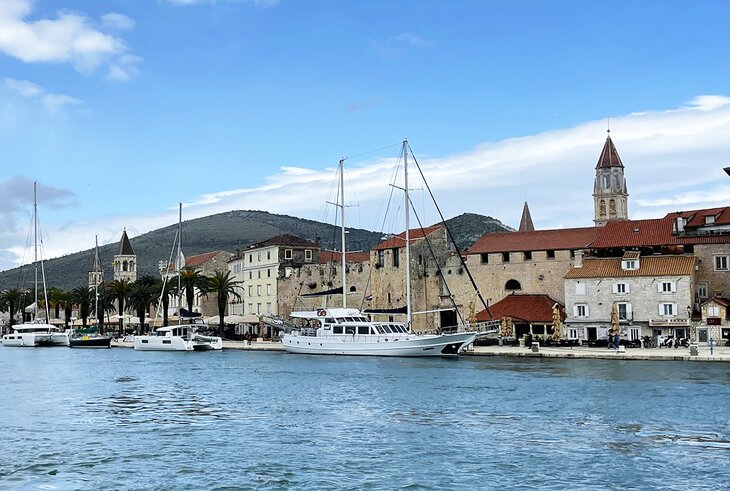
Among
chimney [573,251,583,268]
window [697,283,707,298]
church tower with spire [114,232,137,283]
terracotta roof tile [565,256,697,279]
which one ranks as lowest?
window [697,283,707,298]

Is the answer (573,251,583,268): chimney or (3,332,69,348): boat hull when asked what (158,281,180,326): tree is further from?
(573,251,583,268): chimney

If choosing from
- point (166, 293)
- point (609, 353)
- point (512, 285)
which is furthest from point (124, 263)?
point (609, 353)

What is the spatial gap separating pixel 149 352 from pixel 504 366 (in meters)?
39.5

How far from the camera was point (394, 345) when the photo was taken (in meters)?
63.1

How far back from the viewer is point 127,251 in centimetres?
15775

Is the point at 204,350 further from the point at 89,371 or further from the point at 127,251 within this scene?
the point at 127,251

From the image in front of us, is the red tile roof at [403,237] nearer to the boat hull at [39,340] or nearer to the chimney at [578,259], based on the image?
the chimney at [578,259]

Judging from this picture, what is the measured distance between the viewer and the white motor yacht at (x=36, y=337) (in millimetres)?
97438

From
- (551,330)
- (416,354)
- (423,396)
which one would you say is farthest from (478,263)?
(423,396)

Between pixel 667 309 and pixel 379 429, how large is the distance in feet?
137

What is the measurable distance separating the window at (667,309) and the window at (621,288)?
2715 mm

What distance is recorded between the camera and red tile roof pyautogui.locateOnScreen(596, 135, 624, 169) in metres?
126

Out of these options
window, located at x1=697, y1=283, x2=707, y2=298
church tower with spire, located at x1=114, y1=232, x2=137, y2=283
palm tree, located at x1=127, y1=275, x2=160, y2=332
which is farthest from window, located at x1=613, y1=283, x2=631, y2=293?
church tower with spire, located at x1=114, y1=232, x2=137, y2=283

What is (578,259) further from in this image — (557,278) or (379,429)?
(379,429)
